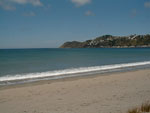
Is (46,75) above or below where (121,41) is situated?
below

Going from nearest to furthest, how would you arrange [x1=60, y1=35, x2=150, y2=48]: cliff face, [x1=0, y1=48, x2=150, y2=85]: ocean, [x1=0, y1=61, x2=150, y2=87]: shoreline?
[x1=0, y1=61, x2=150, y2=87]: shoreline, [x1=0, y1=48, x2=150, y2=85]: ocean, [x1=60, y1=35, x2=150, y2=48]: cliff face

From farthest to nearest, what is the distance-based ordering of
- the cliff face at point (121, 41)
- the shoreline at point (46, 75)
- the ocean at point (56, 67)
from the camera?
the cliff face at point (121, 41), the ocean at point (56, 67), the shoreline at point (46, 75)

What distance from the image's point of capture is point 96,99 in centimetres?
696

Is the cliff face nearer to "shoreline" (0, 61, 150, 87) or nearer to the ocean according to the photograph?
the ocean

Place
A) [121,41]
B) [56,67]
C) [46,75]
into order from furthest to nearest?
[121,41], [56,67], [46,75]

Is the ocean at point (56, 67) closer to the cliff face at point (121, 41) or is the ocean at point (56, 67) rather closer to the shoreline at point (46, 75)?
the shoreline at point (46, 75)

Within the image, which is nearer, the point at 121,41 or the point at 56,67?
the point at 56,67

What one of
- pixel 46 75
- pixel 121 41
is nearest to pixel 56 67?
pixel 46 75

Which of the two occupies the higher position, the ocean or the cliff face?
the cliff face

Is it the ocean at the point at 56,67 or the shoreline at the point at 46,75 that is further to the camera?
the ocean at the point at 56,67

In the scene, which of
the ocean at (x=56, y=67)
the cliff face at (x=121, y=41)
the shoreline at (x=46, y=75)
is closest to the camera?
the shoreline at (x=46, y=75)

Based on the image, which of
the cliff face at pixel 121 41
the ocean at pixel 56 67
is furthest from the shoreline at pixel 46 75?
the cliff face at pixel 121 41

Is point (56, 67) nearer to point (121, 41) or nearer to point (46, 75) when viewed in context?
point (46, 75)

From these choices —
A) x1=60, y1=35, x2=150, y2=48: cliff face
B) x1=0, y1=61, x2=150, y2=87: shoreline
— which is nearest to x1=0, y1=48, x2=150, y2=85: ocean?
x1=0, y1=61, x2=150, y2=87: shoreline
